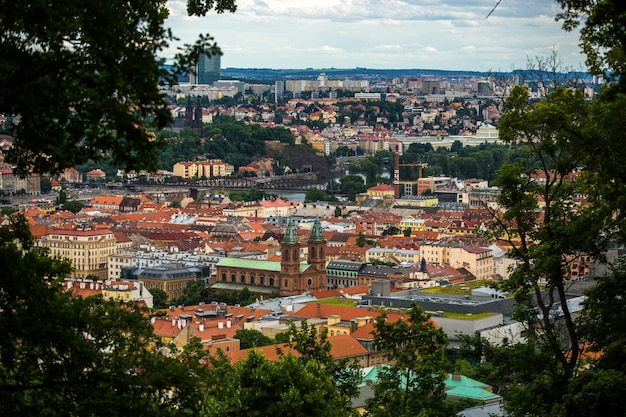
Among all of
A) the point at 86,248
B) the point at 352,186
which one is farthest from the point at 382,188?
the point at 86,248

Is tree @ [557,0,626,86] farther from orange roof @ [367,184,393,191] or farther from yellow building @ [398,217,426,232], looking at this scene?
orange roof @ [367,184,393,191]

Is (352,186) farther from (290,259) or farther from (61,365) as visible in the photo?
(61,365)

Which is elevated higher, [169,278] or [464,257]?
[464,257]

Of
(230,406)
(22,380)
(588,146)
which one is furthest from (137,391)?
(230,406)

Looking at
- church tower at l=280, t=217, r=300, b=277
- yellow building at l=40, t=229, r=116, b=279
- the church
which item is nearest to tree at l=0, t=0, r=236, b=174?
the church

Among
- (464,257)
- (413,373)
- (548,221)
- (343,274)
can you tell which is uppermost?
(548,221)

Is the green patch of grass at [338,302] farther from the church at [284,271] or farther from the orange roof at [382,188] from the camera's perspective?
the orange roof at [382,188]

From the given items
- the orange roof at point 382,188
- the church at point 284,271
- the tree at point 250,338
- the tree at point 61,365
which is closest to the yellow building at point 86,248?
the church at point 284,271
